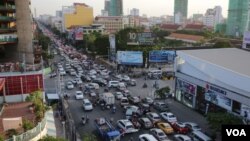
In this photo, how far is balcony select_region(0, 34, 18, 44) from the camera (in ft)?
118

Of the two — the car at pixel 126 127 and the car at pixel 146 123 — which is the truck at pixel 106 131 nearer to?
the car at pixel 126 127

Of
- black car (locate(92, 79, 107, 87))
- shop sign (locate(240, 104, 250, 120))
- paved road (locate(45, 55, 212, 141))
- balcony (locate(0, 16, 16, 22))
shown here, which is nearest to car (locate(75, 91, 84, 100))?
paved road (locate(45, 55, 212, 141))

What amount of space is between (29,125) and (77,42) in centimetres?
7963

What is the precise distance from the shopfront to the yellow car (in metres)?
7.22

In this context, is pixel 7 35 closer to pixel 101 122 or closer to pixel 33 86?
pixel 33 86

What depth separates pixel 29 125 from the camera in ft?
47.8

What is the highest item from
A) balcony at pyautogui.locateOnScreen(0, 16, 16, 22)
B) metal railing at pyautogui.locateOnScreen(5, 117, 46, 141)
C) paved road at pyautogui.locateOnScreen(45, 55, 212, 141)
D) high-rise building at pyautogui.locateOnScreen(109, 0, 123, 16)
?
high-rise building at pyautogui.locateOnScreen(109, 0, 123, 16)

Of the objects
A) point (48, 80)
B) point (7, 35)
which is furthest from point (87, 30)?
point (7, 35)

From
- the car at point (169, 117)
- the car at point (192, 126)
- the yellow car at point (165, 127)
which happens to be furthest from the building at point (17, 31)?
the car at point (192, 126)

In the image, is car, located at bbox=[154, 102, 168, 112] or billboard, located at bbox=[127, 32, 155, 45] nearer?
car, located at bbox=[154, 102, 168, 112]

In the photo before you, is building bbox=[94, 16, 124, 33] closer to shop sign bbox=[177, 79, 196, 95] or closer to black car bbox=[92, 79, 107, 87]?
black car bbox=[92, 79, 107, 87]

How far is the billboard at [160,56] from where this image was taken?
168 ft

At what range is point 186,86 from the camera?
33.5 meters

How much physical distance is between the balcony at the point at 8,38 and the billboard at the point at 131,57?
1957 centimetres
